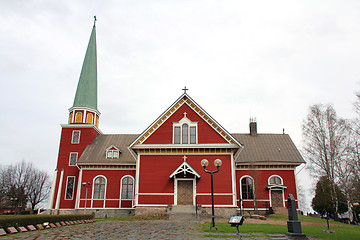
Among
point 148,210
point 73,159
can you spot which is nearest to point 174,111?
point 148,210

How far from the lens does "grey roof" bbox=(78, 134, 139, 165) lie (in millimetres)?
32812

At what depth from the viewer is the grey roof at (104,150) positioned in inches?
1292

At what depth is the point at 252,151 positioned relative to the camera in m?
34.0

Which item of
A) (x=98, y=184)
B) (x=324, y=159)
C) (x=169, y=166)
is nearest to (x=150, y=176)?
(x=169, y=166)

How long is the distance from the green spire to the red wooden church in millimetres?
127

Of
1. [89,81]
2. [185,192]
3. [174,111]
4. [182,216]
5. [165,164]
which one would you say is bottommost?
[182,216]

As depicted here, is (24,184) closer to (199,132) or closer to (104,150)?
(104,150)

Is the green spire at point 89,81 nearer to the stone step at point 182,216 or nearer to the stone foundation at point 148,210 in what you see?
the stone foundation at point 148,210

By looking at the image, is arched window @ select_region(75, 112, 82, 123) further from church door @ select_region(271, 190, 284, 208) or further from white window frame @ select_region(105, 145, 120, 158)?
church door @ select_region(271, 190, 284, 208)

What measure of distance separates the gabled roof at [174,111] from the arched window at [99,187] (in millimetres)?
8316

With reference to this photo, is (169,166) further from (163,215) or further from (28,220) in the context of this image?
(28,220)

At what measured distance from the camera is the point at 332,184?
87.5 ft

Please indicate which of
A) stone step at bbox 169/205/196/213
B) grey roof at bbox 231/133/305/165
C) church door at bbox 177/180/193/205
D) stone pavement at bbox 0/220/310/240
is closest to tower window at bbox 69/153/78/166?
church door at bbox 177/180/193/205

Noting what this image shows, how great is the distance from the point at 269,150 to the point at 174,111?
44.1ft
